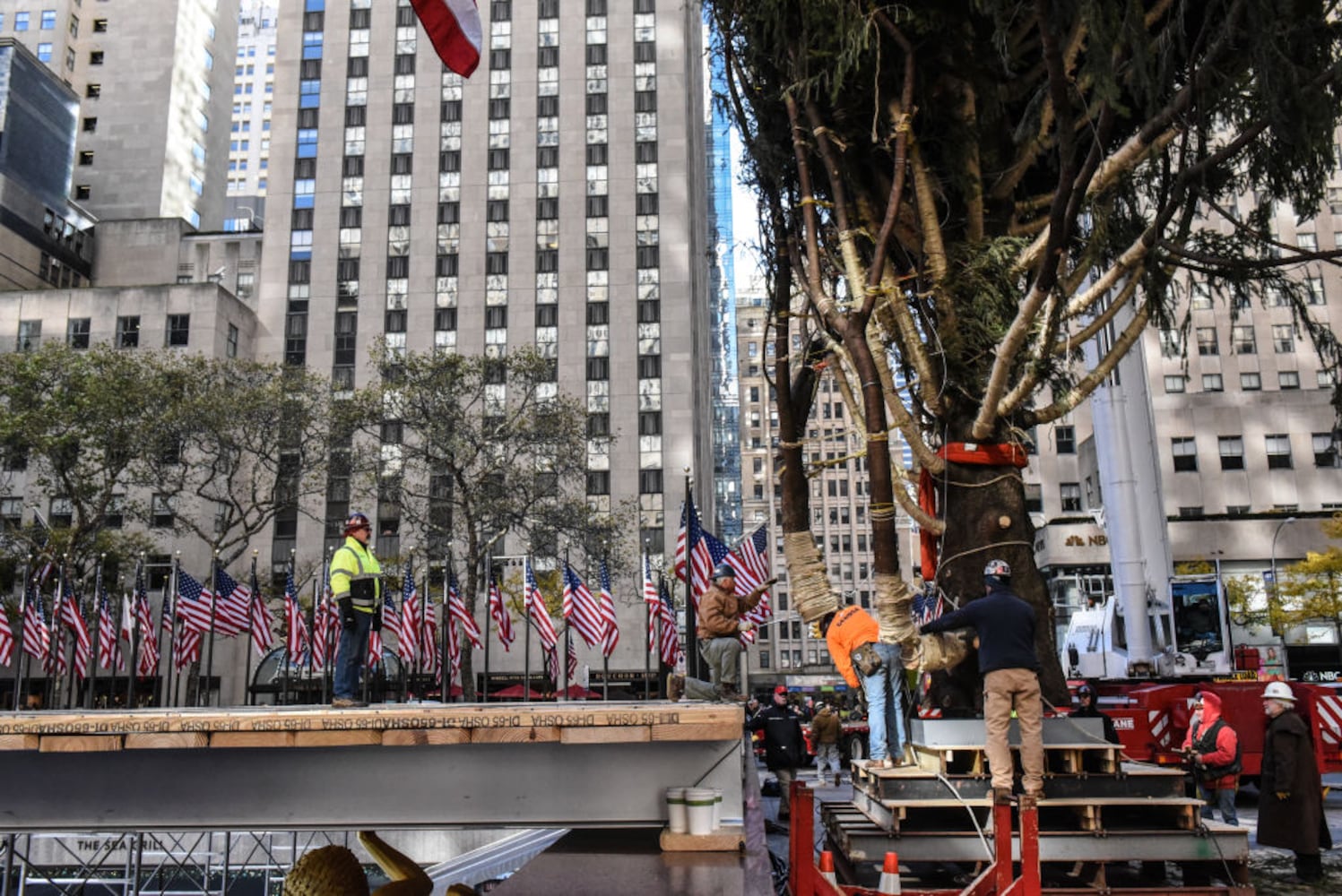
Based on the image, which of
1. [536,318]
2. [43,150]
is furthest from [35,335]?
[536,318]

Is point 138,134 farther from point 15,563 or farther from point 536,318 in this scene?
point 15,563

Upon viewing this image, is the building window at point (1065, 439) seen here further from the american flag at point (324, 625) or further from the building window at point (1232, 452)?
the american flag at point (324, 625)

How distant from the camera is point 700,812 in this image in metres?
6.17

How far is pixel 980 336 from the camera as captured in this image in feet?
36.1

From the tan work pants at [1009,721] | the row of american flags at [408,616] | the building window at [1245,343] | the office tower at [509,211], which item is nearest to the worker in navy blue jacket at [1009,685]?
the tan work pants at [1009,721]

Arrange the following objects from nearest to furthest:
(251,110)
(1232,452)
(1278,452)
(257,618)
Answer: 1. (257,618)
2. (1278,452)
3. (1232,452)
4. (251,110)

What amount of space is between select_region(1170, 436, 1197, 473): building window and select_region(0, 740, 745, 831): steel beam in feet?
214

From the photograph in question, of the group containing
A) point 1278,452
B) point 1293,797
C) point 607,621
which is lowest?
point 1293,797

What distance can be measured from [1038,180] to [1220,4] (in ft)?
10.5

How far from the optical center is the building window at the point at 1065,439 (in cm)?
7731

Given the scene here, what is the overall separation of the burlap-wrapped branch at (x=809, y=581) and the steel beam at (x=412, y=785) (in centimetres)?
405

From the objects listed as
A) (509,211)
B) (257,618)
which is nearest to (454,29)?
(257,618)

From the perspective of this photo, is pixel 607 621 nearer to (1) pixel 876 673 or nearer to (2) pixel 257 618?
(2) pixel 257 618

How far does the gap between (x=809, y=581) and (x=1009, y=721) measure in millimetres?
2657
